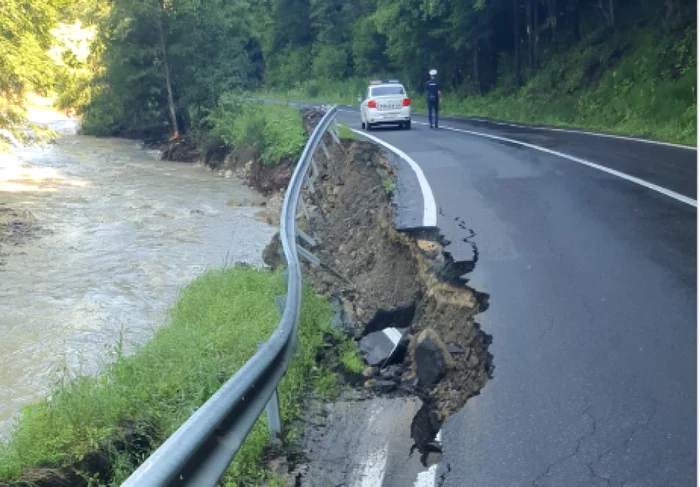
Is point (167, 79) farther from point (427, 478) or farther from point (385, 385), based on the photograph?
point (427, 478)

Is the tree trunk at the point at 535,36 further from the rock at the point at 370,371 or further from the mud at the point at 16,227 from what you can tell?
the rock at the point at 370,371

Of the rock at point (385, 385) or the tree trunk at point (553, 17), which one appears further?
the tree trunk at point (553, 17)

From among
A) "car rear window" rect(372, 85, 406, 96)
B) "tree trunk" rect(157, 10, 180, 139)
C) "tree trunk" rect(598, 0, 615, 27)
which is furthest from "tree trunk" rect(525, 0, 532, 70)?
"tree trunk" rect(157, 10, 180, 139)

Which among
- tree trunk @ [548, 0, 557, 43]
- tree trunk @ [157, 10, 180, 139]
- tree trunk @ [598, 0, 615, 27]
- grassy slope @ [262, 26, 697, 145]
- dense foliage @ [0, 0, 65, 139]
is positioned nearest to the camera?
dense foliage @ [0, 0, 65, 139]

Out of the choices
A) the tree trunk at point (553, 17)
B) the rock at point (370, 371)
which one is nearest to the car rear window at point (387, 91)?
the tree trunk at point (553, 17)

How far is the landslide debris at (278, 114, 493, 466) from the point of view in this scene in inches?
236

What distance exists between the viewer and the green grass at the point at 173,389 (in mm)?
5250

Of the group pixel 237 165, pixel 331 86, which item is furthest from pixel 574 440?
pixel 331 86

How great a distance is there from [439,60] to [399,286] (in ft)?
114

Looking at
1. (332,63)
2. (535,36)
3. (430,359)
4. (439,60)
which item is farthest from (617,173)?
(332,63)

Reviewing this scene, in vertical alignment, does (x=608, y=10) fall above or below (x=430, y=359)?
above

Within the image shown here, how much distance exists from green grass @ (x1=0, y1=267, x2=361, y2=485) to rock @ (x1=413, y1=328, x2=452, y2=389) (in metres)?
0.73

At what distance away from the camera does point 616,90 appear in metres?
26.0

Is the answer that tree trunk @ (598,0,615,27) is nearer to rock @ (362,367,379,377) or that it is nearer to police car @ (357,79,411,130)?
police car @ (357,79,411,130)
